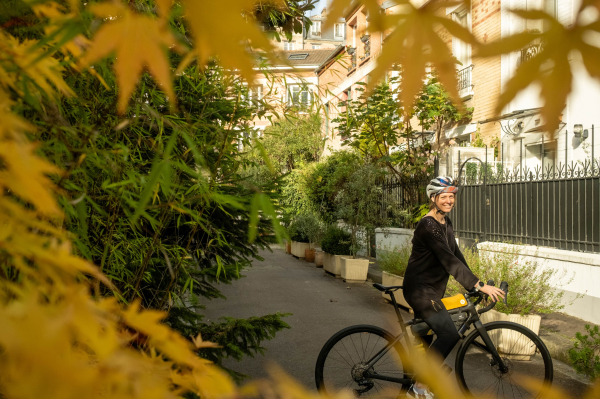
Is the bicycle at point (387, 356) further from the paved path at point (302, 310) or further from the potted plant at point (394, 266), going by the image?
the potted plant at point (394, 266)

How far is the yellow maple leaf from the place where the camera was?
68cm

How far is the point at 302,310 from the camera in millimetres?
8242

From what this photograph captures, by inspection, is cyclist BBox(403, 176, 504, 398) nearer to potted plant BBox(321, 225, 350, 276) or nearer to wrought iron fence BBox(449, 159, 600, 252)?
wrought iron fence BBox(449, 159, 600, 252)

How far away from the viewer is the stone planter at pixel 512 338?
455 centimetres

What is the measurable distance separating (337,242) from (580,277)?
6.38m

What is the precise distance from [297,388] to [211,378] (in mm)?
284

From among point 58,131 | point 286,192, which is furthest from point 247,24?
point 286,192

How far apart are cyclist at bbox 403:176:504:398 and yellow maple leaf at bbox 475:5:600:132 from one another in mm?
3393

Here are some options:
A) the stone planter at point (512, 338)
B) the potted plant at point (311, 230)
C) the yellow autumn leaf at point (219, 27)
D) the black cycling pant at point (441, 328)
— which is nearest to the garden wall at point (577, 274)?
the stone planter at point (512, 338)

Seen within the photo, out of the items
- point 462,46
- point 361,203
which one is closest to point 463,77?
point 462,46

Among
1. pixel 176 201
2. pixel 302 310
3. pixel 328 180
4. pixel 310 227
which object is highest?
pixel 328 180

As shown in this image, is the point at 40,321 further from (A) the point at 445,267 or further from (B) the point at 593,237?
(B) the point at 593,237

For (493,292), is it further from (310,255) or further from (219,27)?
(310,255)

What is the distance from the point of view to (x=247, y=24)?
614mm
